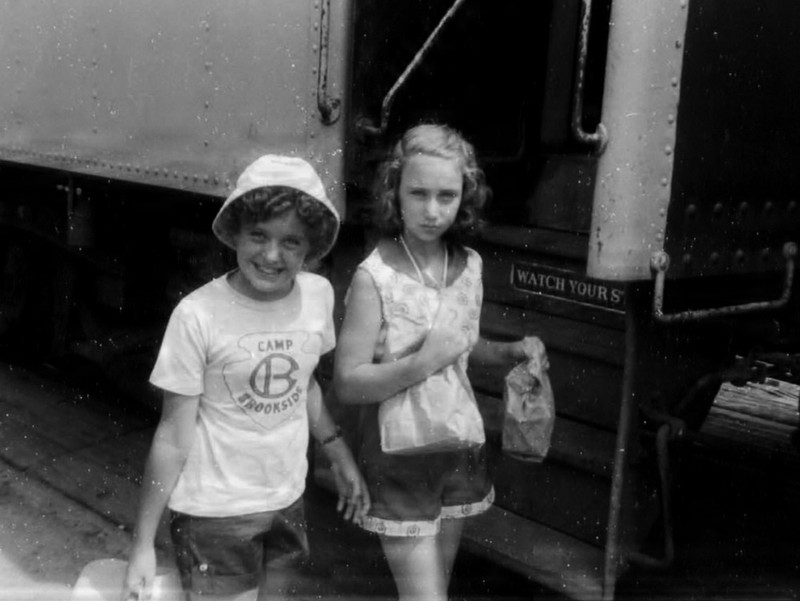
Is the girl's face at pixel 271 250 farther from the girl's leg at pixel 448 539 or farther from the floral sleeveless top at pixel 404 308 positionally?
the girl's leg at pixel 448 539

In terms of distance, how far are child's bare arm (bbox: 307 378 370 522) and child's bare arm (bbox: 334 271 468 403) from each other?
63 millimetres

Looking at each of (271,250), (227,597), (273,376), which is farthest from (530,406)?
(227,597)

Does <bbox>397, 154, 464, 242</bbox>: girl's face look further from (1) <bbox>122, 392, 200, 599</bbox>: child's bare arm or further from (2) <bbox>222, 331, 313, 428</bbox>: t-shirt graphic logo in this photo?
(1) <bbox>122, 392, 200, 599</bbox>: child's bare arm

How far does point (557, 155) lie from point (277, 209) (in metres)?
1.75

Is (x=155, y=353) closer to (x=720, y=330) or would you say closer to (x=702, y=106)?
(x=720, y=330)

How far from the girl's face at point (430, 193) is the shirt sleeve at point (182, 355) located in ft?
1.83

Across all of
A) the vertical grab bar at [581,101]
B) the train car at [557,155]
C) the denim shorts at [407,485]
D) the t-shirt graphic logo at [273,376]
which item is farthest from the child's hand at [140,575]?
the vertical grab bar at [581,101]

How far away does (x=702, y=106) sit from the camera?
2.56 metres

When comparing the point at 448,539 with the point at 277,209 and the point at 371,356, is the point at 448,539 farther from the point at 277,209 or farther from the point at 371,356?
the point at 277,209

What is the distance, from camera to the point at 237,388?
7.50 feet

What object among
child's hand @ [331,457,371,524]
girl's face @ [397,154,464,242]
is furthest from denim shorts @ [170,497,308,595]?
girl's face @ [397,154,464,242]

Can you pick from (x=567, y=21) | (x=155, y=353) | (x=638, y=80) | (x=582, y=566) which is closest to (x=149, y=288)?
(x=155, y=353)

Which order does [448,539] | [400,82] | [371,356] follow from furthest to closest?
[400,82] < [448,539] < [371,356]

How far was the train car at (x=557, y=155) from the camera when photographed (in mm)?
2482
